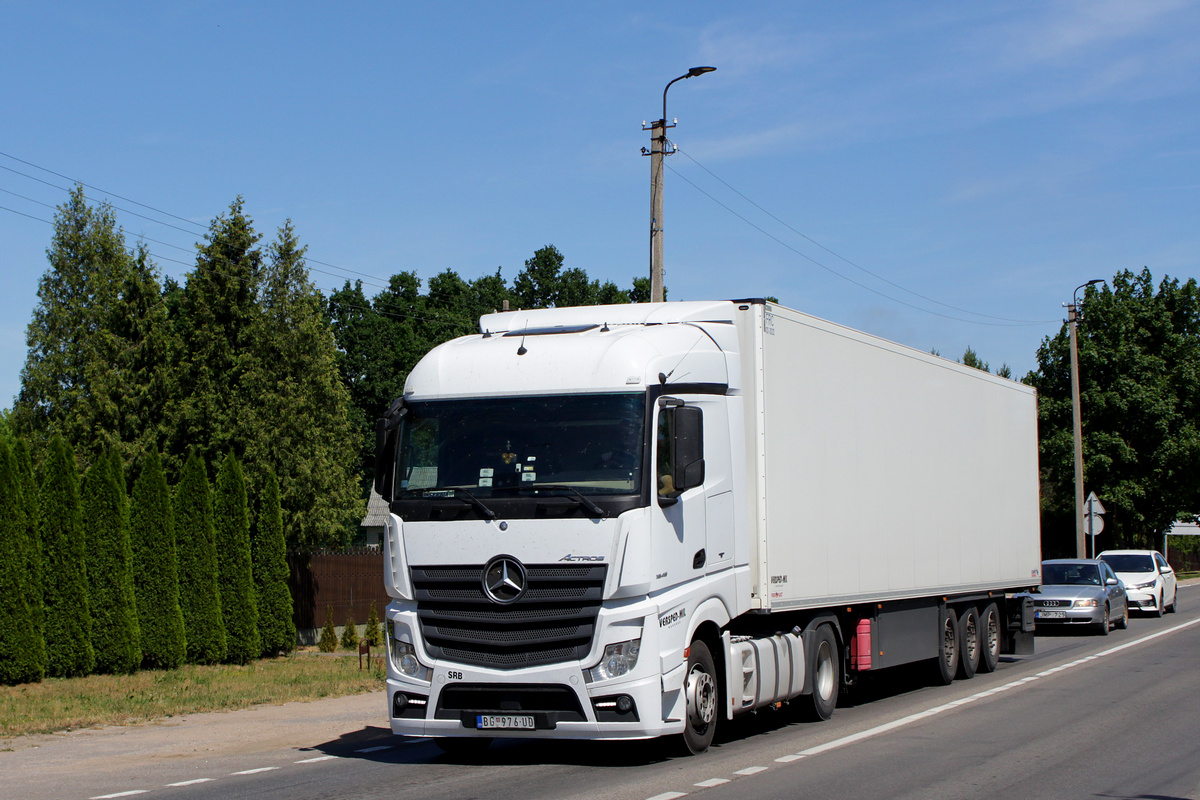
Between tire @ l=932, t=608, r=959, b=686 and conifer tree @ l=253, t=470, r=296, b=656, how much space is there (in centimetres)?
1317

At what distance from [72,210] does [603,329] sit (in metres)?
39.9

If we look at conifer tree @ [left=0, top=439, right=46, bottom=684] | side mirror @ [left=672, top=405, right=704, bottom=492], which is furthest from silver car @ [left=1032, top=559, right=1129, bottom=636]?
conifer tree @ [left=0, top=439, right=46, bottom=684]

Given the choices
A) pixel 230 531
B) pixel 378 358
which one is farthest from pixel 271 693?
pixel 378 358

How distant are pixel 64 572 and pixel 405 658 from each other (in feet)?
38.8

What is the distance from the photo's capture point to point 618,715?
9250mm

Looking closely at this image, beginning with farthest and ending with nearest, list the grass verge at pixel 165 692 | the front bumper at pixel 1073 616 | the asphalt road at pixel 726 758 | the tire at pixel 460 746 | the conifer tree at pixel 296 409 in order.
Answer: the conifer tree at pixel 296 409 → the front bumper at pixel 1073 616 → the grass verge at pixel 165 692 → the tire at pixel 460 746 → the asphalt road at pixel 726 758

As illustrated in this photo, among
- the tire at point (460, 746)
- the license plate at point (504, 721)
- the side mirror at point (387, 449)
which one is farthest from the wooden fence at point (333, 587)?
the license plate at point (504, 721)

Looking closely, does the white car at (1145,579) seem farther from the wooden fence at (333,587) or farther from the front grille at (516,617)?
the front grille at (516,617)

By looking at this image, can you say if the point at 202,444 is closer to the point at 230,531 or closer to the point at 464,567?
the point at 230,531

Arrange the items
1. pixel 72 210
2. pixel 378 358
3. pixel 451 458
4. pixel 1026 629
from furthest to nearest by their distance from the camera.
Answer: pixel 378 358, pixel 72 210, pixel 1026 629, pixel 451 458

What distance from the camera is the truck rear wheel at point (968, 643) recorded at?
16.9 meters

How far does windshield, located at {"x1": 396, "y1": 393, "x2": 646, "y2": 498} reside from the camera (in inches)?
376

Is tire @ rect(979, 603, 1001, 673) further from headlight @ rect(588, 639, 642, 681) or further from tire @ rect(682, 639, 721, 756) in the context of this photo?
headlight @ rect(588, 639, 642, 681)

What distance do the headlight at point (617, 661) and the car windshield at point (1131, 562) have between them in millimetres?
26637
